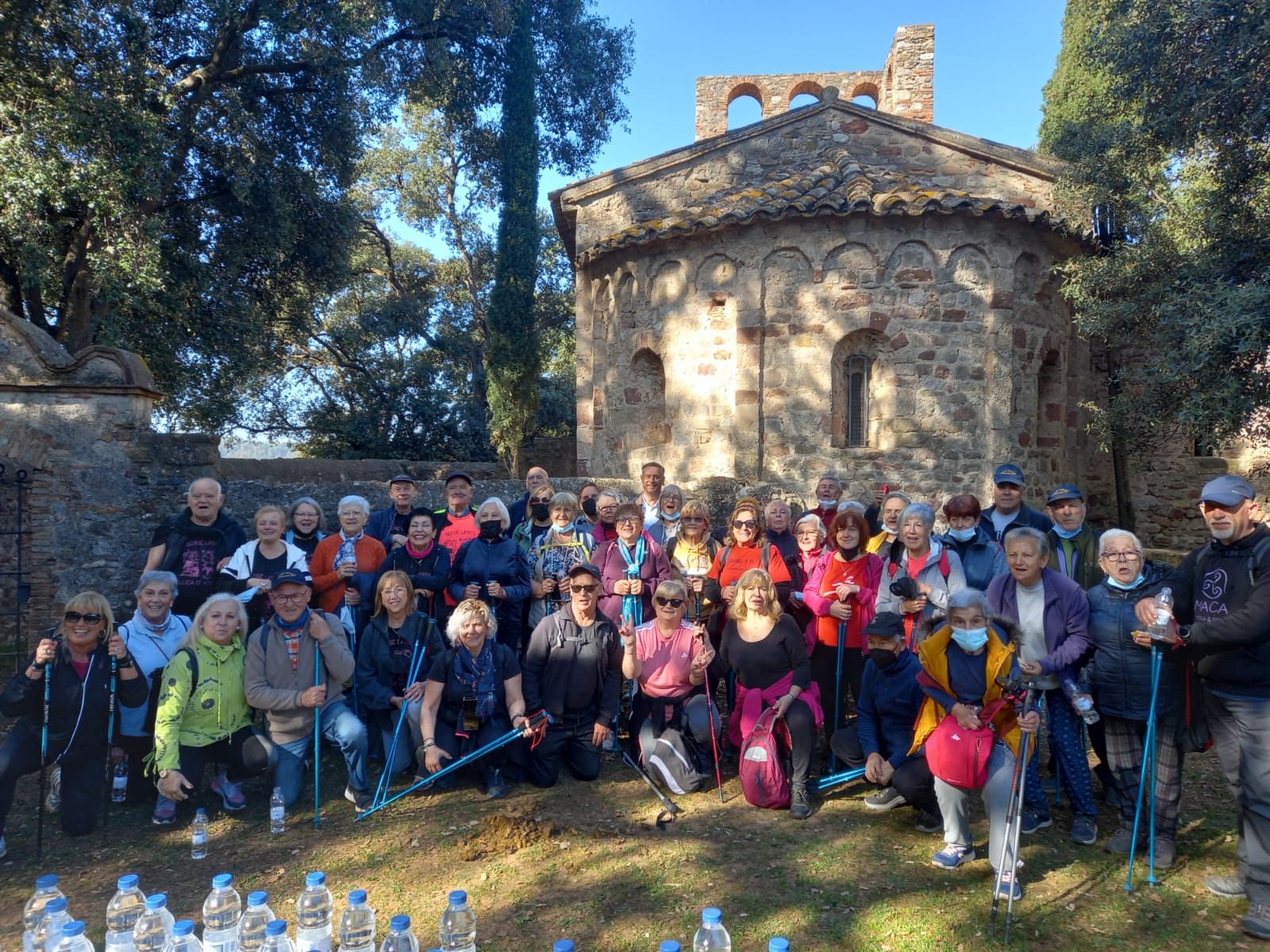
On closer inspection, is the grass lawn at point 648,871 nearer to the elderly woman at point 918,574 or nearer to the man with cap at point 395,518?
the elderly woman at point 918,574

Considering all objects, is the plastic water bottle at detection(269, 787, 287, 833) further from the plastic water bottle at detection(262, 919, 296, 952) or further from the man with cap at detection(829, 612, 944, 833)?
the man with cap at detection(829, 612, 944, 833)

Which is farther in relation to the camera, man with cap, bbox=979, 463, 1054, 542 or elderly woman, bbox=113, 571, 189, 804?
man with cap, bbox=979, 463, 1054, 542

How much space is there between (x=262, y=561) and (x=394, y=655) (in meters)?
1.24

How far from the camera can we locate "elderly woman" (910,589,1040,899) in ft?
13.1

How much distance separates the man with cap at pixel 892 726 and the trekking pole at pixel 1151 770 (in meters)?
0.93

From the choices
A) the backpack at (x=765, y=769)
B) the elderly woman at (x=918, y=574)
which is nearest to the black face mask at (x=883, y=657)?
the elderly woman at (x=918, y=574)

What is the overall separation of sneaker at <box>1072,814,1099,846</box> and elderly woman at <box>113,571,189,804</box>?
17.8 feet

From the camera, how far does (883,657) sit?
183 inches

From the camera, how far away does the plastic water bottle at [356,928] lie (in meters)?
2.74

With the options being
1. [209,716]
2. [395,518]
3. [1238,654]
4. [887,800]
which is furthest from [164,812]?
[1238,654]

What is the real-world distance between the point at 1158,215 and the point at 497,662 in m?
8.39

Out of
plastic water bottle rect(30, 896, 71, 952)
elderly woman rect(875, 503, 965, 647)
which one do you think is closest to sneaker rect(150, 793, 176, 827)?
plastic water bottle rect(30, 896, 71, 952)

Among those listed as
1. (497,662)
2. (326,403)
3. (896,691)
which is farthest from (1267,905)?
(326,403)

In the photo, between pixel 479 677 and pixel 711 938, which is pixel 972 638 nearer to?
pixel 711 938
